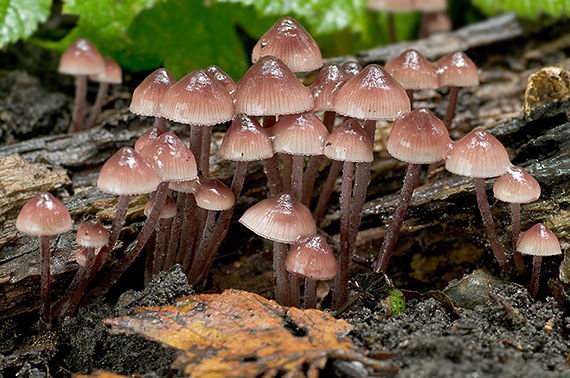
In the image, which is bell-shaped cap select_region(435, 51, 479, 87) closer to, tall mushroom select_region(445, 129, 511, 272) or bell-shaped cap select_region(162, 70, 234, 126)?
tall mushroom select_region(445, 129, 511, 272)

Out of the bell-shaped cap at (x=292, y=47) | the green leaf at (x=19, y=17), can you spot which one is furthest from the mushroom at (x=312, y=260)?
the green leaf at (x=19, y=17)

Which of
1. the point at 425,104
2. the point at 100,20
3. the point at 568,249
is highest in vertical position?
the point at 100,20

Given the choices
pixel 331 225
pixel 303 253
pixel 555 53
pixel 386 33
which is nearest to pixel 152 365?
pixel 303 253

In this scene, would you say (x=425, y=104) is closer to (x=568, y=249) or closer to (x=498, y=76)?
(x=498, y=76)

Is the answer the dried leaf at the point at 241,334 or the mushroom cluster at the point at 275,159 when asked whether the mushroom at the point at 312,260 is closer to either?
the mushroom cluster at the point at 275,159

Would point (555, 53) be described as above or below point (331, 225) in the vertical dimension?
above

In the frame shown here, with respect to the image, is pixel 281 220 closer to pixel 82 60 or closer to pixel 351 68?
pixel 351 68
